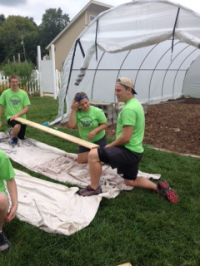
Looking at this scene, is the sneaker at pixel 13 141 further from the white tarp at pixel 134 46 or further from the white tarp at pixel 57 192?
the white tarp at pixel 134 46

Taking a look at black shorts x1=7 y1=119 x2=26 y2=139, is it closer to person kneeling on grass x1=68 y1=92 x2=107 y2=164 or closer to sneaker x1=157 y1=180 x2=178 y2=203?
person kneeling on grass x1=68 y1=92 x2=107 y2=164

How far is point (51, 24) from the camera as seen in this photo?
64812mm

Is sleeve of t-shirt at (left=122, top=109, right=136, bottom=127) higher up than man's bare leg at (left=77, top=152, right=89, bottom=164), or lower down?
higher up

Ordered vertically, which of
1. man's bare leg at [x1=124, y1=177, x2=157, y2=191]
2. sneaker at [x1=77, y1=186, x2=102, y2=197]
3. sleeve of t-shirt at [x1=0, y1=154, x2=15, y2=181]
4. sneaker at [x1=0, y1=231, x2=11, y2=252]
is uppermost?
sleeve of t-shirt at [x1=0, y1=154, x2=15, y2=181]

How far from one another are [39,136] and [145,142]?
2724 mm

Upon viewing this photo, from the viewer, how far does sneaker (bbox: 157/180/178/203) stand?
336cm

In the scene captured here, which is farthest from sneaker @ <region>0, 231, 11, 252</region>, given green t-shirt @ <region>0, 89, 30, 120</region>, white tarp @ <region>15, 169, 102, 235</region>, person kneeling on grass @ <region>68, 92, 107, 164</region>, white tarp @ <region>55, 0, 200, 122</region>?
white tarp @ <region>55, 0, 200, 122</region>

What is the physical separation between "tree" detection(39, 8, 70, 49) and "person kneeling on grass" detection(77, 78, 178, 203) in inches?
2400

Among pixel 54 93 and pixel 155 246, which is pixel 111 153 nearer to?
pixel 155 246

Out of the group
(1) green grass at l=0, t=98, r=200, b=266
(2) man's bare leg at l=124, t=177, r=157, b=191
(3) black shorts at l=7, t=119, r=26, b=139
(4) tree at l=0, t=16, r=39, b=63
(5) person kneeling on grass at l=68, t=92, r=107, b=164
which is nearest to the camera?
(1) green grass at l=0, t=98, r=200, b=266

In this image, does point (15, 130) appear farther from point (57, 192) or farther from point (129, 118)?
point (129, 118)

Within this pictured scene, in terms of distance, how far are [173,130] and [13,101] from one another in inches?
173

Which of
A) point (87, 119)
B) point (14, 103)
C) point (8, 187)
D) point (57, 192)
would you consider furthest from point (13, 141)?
point (8, 187)

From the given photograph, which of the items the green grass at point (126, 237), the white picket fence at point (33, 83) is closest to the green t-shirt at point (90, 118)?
the green grass at point (126, 237)
